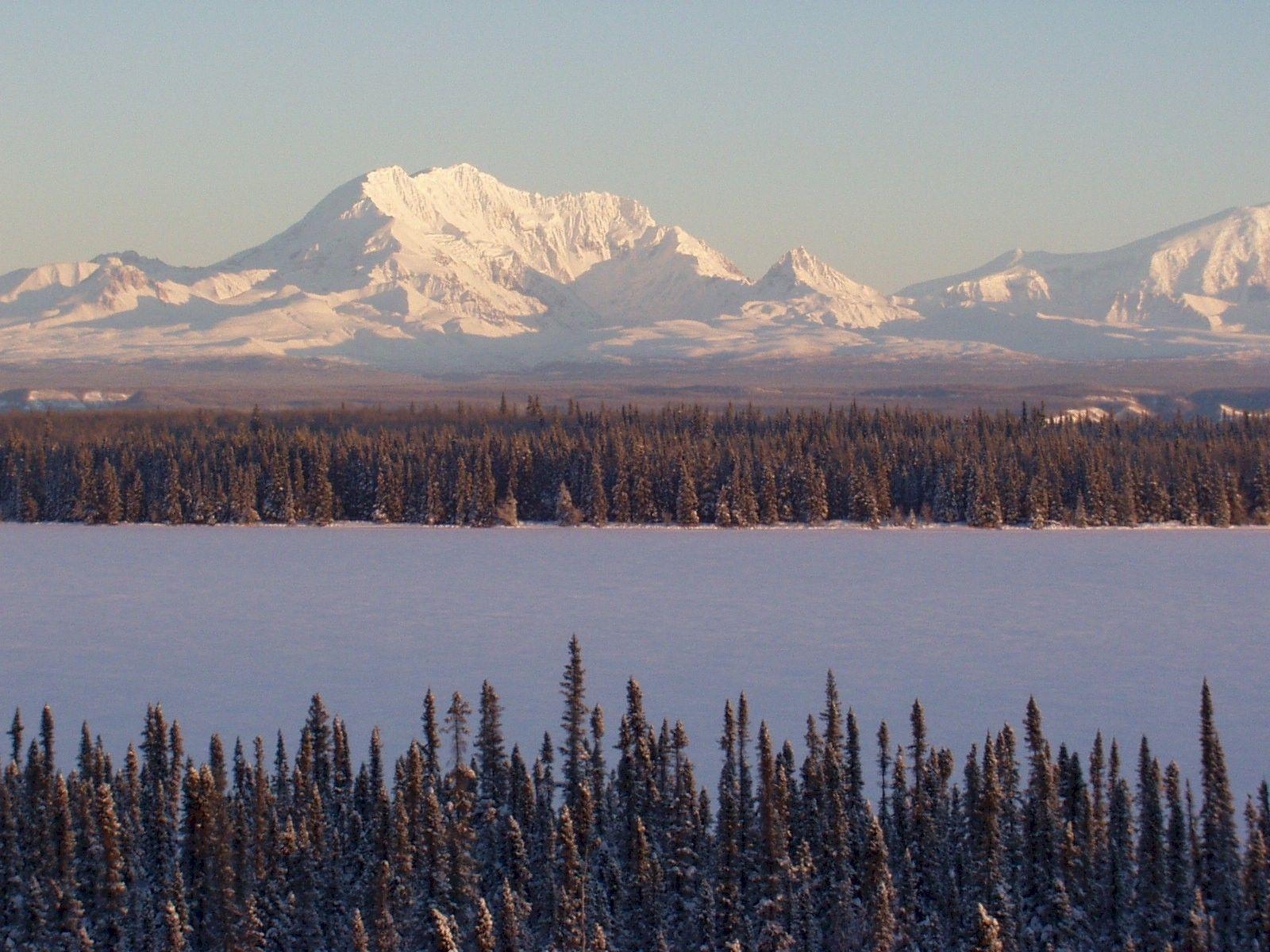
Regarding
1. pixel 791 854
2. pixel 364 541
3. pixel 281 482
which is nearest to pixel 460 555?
pixel 364 541

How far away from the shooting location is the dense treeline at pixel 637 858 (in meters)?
31.3

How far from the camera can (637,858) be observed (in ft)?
107

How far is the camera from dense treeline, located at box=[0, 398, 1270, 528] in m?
113

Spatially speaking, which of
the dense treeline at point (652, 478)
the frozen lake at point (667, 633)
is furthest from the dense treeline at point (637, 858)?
the dense treeline at point (652, 478)

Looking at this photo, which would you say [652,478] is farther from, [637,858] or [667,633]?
[637,858]

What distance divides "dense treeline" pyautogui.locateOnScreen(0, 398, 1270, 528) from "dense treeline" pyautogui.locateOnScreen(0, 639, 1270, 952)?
77505 millimetres

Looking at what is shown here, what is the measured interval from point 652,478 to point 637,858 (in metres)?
85.2

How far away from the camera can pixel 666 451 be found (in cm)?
12275

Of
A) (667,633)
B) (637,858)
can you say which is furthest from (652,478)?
(637,858)

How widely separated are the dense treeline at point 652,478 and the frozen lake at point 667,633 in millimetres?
16194

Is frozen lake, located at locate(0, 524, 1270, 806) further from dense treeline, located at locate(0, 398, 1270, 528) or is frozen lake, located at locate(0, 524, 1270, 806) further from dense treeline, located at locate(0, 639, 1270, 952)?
dense treeline, located at locate(0, 398, 1270, 528)

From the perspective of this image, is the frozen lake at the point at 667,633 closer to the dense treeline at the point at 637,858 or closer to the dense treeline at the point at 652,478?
the dense treeline at the point at 637,858

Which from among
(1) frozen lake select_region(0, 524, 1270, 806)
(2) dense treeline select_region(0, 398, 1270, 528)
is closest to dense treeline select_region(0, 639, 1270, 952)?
(1) frozen lake select_region(0, 524, 1270, 806)

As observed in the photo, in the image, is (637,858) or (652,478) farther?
(652,478)
